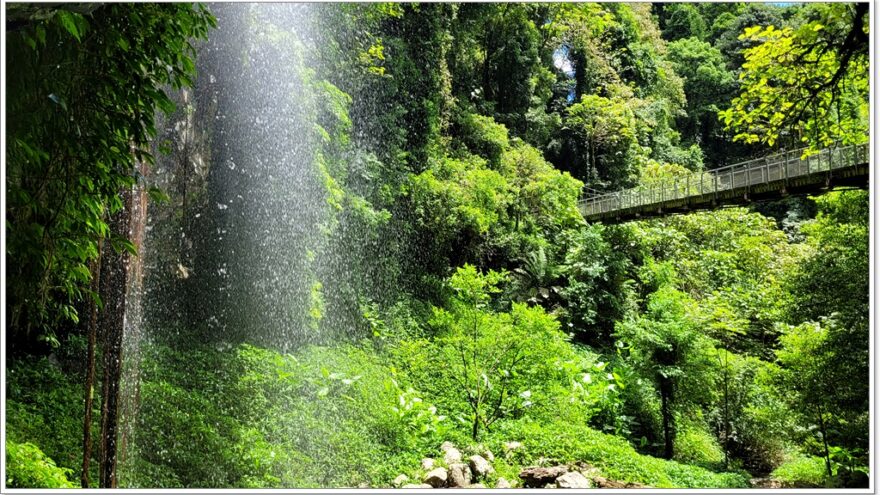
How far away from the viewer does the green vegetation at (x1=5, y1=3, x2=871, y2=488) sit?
3.44 m

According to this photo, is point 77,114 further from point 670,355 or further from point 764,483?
point 764,483

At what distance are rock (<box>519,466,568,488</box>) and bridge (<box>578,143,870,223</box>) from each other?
4100mm

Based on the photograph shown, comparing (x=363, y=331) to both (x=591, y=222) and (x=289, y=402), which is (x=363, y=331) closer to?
(x=289, y=402)

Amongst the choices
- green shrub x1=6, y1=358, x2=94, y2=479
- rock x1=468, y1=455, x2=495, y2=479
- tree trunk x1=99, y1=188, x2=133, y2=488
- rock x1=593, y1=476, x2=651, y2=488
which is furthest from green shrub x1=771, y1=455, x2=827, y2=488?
green shrub x1=6, y1=358, x2=94, y2=479

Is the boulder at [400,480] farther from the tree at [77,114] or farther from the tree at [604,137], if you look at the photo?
the tree at [604,137]

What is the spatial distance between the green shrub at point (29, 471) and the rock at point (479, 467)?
12.7ft

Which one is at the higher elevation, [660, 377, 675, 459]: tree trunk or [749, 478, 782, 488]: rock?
[660, 377, 675, 459]: tree trunk

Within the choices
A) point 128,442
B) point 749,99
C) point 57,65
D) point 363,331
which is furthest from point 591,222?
point 57,65

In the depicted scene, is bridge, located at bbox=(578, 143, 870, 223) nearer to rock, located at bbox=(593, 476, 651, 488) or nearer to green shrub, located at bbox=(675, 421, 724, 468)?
rock, located at bbox=(593, 476, 651, 488)

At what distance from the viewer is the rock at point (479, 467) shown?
689 cm

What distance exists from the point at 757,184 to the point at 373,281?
675 cm

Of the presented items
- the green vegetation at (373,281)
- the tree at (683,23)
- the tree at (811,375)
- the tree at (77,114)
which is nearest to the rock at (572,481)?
the green vegetation at (373,281)

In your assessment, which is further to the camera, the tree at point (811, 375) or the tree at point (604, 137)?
the tree at point (604, 137)

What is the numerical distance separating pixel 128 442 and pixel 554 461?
4701mm
